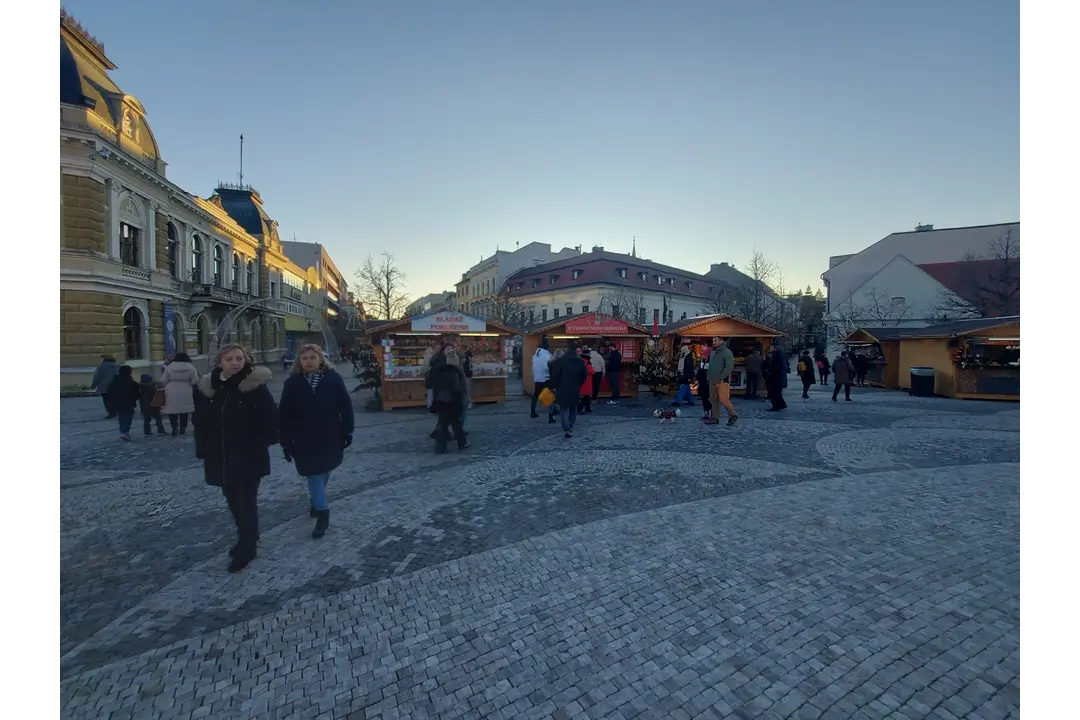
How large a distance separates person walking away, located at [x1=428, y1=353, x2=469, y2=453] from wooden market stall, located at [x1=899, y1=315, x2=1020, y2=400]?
16774 mm

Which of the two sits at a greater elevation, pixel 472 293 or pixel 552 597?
pixel 472 293

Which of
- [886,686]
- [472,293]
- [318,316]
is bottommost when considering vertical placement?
[886,686]

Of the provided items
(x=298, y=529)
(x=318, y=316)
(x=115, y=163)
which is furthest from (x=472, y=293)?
(x=298, y=529)

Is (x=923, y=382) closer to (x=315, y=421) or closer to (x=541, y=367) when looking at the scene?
(x=541, y=367)

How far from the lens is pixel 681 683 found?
8.43 feet

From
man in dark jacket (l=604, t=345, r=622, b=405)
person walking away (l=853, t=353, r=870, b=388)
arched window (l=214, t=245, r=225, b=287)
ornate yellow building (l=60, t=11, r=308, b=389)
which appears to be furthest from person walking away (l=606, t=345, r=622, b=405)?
person walking away (l=853, t=353, r=870, b=388)

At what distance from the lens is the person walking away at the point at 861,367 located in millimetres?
20281

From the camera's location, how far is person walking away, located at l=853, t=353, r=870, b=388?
20281 millimetres

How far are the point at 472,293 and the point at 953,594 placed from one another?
241 feet

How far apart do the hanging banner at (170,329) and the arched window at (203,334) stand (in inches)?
59.3

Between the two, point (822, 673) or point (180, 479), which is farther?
point (180, 479)

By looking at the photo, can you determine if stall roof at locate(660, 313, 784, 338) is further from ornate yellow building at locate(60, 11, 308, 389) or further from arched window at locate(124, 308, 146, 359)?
arched window at locate(124, 308, 146, 359)

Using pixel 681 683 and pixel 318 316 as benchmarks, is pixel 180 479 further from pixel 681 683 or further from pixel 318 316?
pixel 318 316

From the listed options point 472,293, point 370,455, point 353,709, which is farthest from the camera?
point 472,293
